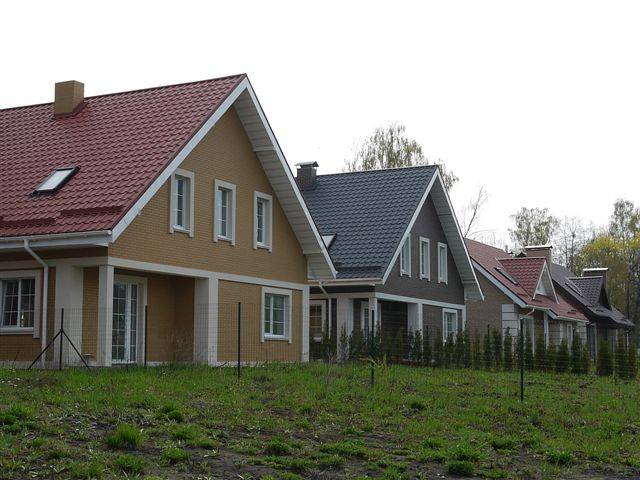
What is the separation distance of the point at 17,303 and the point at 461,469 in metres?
12.5

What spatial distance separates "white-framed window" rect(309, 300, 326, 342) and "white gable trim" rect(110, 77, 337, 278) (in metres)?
3.03

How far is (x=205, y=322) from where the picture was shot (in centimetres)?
2377

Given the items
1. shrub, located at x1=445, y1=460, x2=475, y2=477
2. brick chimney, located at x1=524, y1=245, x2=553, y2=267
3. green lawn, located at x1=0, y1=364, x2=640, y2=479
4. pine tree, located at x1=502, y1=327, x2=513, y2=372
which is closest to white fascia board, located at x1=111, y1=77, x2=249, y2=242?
green lawn, located at x1=0, y1=364, x2=640, y2=479

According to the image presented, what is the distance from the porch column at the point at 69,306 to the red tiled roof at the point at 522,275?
24175mm

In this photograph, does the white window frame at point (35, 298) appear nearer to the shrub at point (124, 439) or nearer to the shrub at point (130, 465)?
the shrub at point (124, 439)

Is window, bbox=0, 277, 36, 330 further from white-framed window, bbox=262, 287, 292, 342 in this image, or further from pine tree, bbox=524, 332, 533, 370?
pine tree, bbox=524, 332, 533, 370

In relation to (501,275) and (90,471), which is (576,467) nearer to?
(90,471)

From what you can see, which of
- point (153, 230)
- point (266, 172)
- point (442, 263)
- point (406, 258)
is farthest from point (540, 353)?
point (153, 230)

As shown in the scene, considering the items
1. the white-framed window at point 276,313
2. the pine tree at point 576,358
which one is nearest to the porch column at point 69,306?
the white-framed window at point 276,313

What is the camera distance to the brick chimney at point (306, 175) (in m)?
36.3

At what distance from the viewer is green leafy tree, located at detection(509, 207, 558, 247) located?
7994 cm

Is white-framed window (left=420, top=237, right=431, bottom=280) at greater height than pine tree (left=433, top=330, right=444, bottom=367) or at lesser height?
greater

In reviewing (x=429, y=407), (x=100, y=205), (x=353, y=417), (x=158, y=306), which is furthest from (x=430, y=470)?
(x=158, y=306)

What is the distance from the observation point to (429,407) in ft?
56.1
